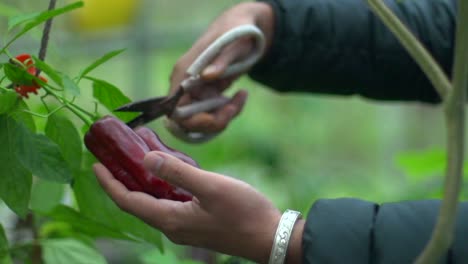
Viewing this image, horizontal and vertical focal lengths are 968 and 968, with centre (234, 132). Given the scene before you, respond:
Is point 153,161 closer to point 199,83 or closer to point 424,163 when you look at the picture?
point 199,83

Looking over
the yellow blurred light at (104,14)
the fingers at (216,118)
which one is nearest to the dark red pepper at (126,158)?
the fingers at (216,118)

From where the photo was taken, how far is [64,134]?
1.19 metres

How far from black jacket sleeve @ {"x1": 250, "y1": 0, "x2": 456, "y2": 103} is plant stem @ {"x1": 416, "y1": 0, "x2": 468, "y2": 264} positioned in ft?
3.60

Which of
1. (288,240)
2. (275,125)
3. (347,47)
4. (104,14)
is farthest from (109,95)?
(104,14)

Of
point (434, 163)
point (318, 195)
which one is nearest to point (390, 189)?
point (318, 195)

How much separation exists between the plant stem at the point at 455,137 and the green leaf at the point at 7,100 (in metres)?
0.53

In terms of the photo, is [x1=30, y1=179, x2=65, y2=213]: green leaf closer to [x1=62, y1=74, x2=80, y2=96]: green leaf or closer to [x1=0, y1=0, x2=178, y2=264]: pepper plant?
[x1=0, y1=0, x2=178, y2=264]: pepper plant

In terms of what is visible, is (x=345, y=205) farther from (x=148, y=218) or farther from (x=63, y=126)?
(x=63, y=126)

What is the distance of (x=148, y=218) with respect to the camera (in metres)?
1.12

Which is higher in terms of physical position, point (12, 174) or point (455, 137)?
point (455, 137)

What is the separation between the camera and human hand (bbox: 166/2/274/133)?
162 centimetres

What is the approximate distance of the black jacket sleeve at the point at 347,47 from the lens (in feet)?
6.21

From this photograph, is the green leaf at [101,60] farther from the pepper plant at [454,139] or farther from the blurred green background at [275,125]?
the blurred green background at [275,125]

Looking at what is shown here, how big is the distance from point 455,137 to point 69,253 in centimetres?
68
